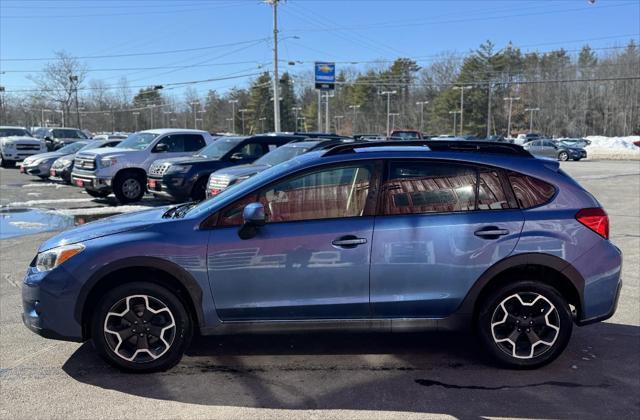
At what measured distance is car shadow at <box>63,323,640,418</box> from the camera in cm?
354

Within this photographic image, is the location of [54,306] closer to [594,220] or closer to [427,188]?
[427,188]

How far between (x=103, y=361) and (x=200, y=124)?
Answer: 12082cm

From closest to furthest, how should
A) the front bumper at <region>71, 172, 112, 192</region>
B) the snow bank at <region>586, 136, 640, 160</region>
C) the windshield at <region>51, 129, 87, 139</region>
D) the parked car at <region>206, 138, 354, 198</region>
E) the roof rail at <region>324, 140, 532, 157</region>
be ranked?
the roof rail at <region>324, 140, 532, 157</region> < the parked car at <region>206, 138, 354, 198</region> < the front bumper at <region>71, 172, 112, 192</region> < the windshield at <region>51, 129, 87, 139</region> < the snow bank at <region>586, 136, 640, 160</region>

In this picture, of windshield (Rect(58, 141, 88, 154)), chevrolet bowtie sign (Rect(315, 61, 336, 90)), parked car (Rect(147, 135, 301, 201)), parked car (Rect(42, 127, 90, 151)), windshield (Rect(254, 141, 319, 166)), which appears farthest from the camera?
chevrolet bowtie sign (Rect(315, 61, 336, 90))

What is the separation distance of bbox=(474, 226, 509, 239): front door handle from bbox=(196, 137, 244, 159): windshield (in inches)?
375

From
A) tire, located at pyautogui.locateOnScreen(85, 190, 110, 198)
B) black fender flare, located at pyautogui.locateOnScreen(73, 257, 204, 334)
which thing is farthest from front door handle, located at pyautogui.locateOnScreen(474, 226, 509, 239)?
tire, located at pyautogui.locateOnScreen(85, 190, 110, 198)

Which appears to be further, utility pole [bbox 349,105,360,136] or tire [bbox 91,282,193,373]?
→ utility pole [bbox 349,105,360,136]

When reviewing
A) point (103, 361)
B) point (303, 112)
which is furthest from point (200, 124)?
point (103, 361)

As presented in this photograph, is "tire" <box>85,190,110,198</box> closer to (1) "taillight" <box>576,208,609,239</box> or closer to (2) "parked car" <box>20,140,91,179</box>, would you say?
(2) "parked car" <box>20,140,91,179</box>

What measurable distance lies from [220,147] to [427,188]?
9.72 m

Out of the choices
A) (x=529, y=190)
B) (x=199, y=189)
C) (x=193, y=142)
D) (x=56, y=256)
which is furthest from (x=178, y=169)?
(x=529, y=190)

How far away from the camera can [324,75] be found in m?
50.7

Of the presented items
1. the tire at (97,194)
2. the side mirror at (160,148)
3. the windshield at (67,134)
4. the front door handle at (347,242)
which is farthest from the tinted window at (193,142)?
the windshield at (67,134)

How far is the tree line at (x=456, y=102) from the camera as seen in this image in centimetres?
8231
